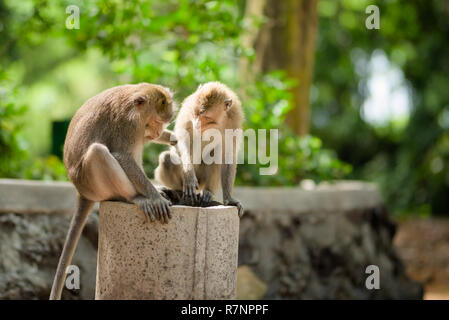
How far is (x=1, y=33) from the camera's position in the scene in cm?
896

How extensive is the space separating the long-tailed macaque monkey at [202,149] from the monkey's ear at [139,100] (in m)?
0.56

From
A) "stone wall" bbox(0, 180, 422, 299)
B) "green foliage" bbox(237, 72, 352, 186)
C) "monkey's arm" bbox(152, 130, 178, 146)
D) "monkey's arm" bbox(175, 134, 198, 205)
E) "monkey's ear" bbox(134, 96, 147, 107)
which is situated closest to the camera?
"monkey's ear" bbox(134, 96, 147, 107)

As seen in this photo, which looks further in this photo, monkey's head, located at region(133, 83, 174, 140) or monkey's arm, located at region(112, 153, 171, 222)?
monkey's head, located at region(133, 83, 174, 140)

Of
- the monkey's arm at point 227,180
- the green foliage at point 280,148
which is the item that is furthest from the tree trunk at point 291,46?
the monkey's arm at point 227,180

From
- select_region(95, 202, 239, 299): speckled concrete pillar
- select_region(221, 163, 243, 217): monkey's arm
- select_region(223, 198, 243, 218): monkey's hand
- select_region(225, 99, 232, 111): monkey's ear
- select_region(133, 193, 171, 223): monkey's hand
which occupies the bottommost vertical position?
select_region(95, 202, 239, 299): speckled concrete pillar

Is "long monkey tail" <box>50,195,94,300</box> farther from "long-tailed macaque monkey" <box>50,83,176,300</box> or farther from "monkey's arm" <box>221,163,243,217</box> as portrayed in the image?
"monkey's arm" <box>221,163,243,217</box>

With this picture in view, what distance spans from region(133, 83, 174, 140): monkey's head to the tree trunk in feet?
18.6

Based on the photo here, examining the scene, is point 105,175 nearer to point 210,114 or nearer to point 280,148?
point 210,114

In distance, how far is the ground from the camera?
9448 millimetres

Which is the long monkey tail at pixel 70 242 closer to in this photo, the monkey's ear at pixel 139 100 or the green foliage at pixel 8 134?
the monkey's ear at pixel 139 100

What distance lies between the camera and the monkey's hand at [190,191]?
183 inches

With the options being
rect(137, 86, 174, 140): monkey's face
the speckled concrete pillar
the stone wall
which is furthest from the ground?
rect(137, 86, 174, 140): monkey's face

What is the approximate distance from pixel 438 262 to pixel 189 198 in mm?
7510

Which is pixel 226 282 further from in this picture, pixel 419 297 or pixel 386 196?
pixel 386 196
